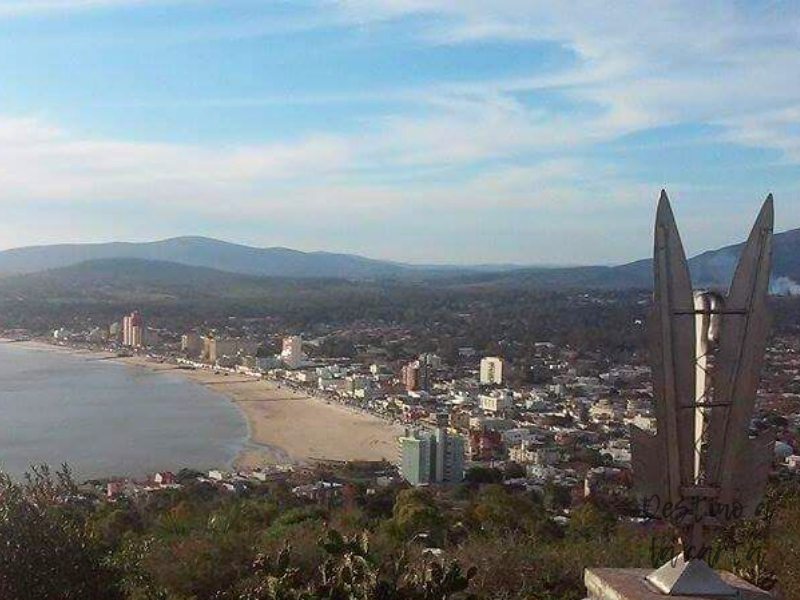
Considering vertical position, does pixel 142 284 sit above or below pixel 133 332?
above

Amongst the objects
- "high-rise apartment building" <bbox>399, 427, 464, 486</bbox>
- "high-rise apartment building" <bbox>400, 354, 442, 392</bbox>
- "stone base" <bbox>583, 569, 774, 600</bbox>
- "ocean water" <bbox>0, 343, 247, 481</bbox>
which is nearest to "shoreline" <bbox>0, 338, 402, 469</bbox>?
"ocean water" <bbox>0, 343, 247, 481</bbox>

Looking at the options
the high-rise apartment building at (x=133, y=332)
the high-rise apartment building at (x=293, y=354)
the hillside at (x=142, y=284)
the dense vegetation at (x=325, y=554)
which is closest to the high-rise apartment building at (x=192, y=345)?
the high-rise apartment building at (x=133, y=332)

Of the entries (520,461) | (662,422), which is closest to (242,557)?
(662,422)

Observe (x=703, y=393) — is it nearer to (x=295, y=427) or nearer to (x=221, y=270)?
(x=295, y=427)

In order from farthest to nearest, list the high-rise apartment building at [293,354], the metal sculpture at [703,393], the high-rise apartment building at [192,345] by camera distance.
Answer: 1. the high-rise apartment building at [192,345]
2. the high-rise apartment building at [293,354]
3. the metal sculpture at [703,393]

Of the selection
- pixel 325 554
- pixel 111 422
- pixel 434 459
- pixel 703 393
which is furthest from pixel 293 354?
pixel 703 393

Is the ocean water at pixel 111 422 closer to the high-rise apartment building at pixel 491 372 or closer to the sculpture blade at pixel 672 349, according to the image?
the high-rise apartment building at pixel 491 372

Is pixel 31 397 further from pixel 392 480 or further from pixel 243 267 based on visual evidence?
pixel 243 267

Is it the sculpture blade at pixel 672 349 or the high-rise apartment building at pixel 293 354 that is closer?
A: the sculpture blade at pixel 672 349

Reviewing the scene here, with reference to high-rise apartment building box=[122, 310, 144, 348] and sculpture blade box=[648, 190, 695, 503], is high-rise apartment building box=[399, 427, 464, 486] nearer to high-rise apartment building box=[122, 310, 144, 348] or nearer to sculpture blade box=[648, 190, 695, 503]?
sculpture blade box=[648, 190, 695, 503]
